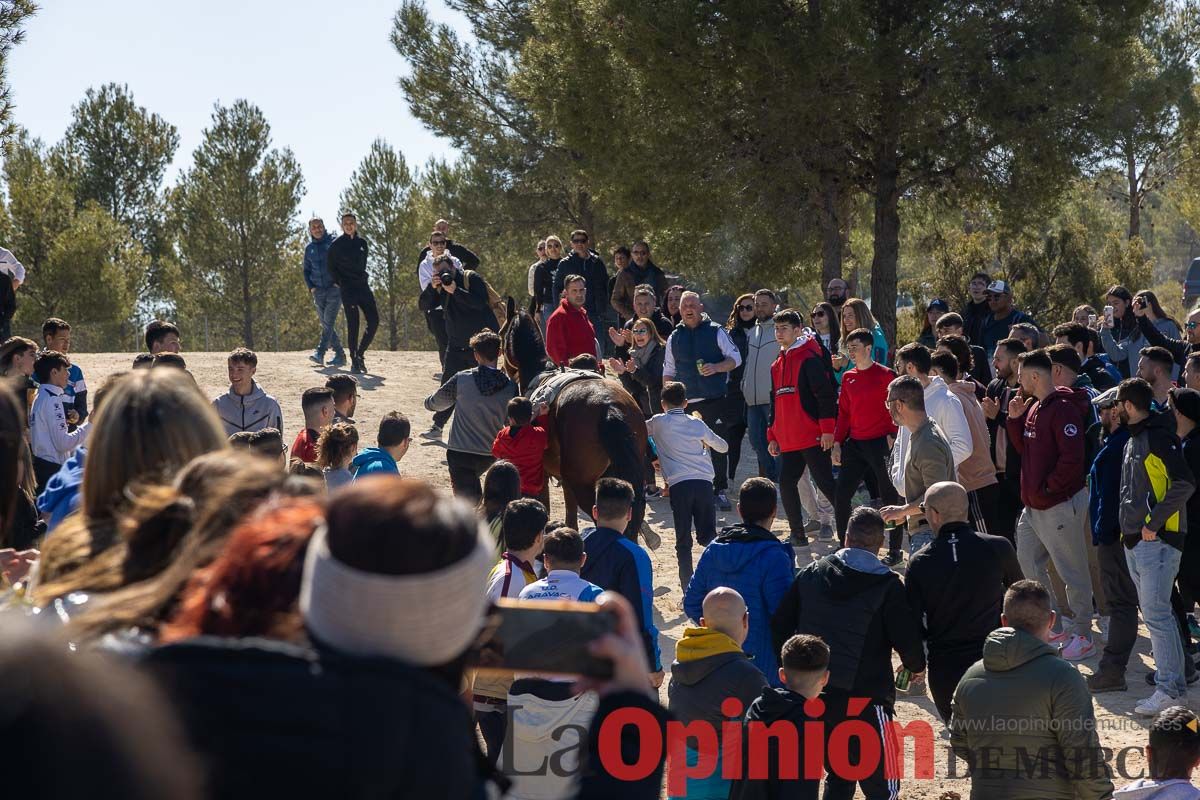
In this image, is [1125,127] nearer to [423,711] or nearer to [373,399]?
[373,399]

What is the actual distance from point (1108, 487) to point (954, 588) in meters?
2.07

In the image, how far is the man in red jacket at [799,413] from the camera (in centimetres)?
958

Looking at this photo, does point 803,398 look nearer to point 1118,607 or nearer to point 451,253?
point 1118,607

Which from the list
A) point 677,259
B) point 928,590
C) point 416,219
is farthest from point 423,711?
point 416,219

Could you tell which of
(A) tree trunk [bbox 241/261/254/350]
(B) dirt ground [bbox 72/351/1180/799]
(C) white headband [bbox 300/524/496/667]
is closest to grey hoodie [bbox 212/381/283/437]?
(B) dirt ground [bbox 72/351/1180/799]

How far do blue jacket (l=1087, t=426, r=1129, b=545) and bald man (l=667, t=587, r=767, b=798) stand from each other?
3.24m

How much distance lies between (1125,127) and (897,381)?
9.38m

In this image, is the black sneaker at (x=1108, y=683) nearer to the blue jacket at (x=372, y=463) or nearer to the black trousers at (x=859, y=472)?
the black trousers at (x=859, y=472)

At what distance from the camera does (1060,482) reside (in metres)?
7.59

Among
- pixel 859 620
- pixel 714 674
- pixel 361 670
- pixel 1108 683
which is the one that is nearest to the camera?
pixel 361 670

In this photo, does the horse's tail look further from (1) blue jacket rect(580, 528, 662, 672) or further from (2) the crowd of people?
(1) blue jacket rect(580, 528, 662, 672)

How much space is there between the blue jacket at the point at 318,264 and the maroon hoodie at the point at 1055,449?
10.1 m

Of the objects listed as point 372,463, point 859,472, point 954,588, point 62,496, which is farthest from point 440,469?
point 62,496

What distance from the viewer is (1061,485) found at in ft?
24.9
